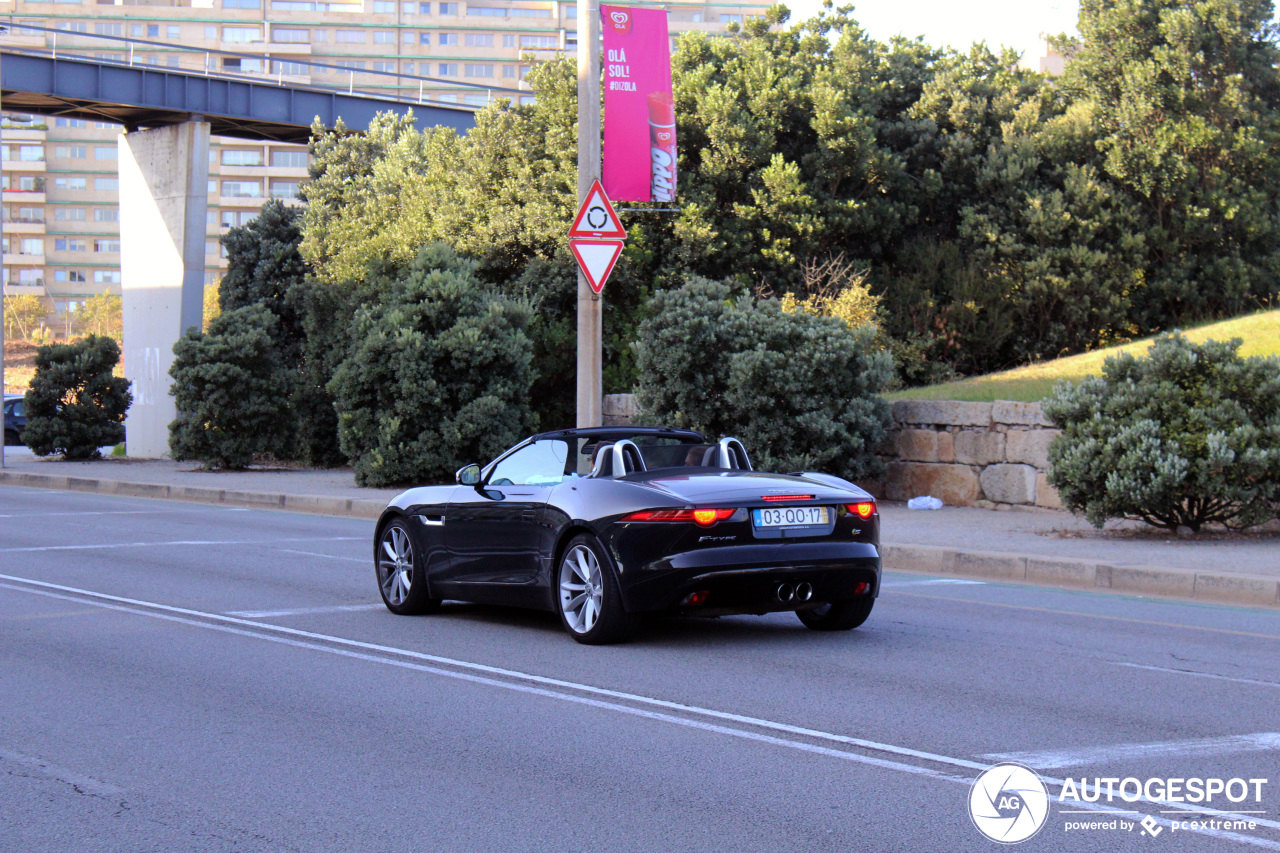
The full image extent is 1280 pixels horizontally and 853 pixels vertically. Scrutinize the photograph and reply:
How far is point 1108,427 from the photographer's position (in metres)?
13.4

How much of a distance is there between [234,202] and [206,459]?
82.5 m

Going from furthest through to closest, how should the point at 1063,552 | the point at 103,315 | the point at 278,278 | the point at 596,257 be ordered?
1. the point at 103,315
2. the point at 278,278
3. the point at 596,257
4. the point at 1063,552

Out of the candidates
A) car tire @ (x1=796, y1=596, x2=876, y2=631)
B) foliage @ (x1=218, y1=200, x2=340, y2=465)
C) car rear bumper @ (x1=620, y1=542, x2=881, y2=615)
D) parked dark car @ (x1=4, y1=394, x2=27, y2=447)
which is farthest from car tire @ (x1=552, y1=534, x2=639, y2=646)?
parked dark car @ (x1=4, y1=394, x2=27, y2=447)

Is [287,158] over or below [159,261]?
over

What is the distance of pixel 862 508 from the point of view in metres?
7.92

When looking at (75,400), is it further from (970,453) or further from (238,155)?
(238,155)

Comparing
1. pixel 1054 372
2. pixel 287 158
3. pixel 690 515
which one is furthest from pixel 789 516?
pixel 287 158

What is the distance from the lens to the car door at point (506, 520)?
828 centimetres

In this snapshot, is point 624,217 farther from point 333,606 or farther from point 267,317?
point 333,606

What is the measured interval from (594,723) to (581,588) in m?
2.12

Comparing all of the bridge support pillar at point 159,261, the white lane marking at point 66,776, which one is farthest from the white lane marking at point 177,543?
the bridge support pillar at point 159,261

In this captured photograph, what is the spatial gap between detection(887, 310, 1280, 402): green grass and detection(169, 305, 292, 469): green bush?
12.9m

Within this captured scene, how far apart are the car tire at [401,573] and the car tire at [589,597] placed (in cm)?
149

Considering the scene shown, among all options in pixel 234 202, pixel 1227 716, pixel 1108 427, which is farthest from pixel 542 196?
pixel 234 202
